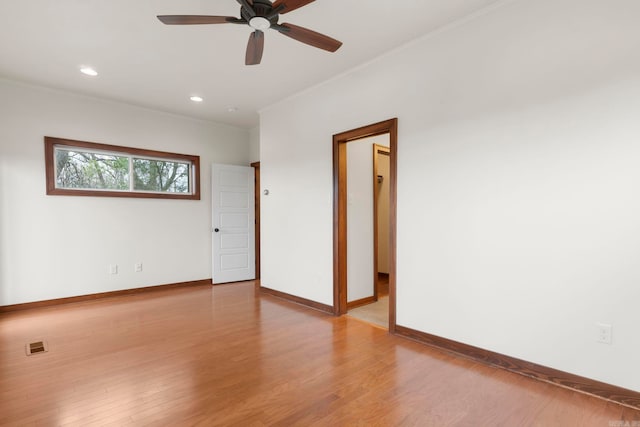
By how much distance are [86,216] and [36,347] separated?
6.62 feet

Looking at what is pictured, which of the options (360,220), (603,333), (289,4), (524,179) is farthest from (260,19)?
(603,333)

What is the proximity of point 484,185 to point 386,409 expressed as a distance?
1.77m

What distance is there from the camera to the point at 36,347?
2.77m

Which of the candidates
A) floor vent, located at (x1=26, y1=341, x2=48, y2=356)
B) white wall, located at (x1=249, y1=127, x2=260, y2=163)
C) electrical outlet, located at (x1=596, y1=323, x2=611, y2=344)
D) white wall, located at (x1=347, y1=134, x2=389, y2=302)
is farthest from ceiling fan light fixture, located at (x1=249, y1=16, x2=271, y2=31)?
white wall, located at (x1=249, y1=127, x2=260, y2=163)

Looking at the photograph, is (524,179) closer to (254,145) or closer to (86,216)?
(254,145)

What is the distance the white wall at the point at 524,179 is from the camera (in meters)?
1.91

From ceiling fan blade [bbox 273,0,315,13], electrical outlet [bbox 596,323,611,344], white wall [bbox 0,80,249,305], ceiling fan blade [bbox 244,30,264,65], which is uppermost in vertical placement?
ceiling fan blade [bbox 273,0,315,13]

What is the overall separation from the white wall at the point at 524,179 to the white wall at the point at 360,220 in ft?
2.60

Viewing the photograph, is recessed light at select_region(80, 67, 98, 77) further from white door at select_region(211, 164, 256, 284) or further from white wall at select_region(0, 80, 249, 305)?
white door at select_region(211, 164, 256, 284)

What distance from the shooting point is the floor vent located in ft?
8.76

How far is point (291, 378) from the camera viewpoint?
7.27 feet

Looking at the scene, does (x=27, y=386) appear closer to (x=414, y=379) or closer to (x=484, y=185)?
(x=414, y=379)

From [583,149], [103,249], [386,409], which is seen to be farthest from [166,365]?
[583,149]

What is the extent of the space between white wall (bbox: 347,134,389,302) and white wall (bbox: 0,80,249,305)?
2.77m
